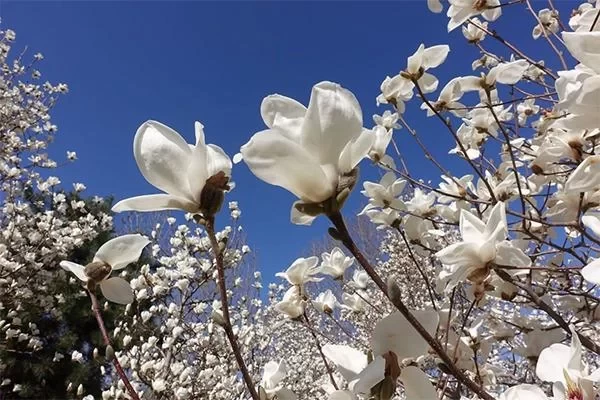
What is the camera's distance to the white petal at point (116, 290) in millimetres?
753

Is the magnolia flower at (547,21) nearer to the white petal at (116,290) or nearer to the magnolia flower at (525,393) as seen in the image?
the magnolia flower at (525,393)

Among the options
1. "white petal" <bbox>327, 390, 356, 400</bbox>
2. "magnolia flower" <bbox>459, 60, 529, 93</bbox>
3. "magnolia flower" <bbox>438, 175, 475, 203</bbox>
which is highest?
"magnolia flower" <bbox>459, 60, 529, 93</bbox>

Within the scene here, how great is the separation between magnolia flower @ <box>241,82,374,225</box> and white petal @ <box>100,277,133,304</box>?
393 mm

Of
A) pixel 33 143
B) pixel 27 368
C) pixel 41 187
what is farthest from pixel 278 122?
pixel 27 368

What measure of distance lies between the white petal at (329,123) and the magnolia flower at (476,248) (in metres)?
0.30

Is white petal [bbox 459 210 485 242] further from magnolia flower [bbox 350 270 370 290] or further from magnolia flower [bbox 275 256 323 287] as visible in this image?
magnolia flower [bbox 350 270 370 290]

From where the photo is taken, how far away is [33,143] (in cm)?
533

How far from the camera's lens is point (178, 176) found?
23.1 inches

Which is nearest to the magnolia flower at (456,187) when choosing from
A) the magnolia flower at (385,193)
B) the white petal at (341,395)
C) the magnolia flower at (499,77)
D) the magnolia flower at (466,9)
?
the magnolia flower at (385,193)

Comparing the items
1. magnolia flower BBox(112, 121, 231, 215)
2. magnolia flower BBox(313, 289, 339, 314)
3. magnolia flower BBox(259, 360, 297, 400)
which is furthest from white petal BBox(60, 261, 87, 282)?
magnolia flower BBox(313, 289, 339, 314)

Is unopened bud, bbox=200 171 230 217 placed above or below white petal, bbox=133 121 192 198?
below

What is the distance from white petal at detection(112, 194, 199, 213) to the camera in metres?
0.57

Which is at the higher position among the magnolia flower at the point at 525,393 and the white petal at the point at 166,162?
the white petal at the point at 166,162

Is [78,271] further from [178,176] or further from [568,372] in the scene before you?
[568,372]
